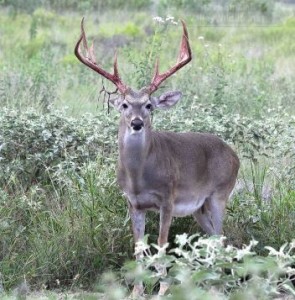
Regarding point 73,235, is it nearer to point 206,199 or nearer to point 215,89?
point 206,199

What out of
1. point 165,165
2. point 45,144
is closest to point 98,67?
point 165,165

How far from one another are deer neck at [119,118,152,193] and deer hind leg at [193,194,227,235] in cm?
93

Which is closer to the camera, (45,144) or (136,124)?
(136,124)

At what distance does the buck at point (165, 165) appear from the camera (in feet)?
27.7

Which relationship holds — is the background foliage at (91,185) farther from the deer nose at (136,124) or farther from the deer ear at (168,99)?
the deer nose at (136,124)

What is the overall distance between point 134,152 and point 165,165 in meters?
0.31

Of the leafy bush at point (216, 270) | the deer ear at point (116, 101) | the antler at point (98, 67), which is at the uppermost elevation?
the antler at point (98, 67)

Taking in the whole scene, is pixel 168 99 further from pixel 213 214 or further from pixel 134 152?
pixel 213 214

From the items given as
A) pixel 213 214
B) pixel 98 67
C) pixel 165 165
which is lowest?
pixel 213 214

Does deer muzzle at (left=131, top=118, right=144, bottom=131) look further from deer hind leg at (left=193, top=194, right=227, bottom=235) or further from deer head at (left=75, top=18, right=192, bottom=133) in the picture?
deer hind leg at (left=193, top=194, right=227, bottom=235)

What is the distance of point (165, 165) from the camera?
864 centimetres

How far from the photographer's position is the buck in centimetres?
845

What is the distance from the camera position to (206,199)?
918 centimetres

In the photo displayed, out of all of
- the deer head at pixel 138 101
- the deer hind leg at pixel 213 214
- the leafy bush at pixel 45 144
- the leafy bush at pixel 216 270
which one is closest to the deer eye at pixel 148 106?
the deer head at pixel 138 101
